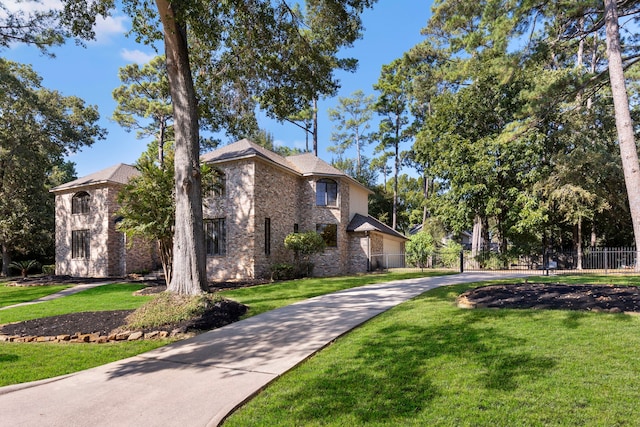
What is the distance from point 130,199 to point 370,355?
11.3 m

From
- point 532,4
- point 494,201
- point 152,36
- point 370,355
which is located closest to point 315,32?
point 152,36

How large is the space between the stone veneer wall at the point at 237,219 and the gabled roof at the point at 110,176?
7.18m

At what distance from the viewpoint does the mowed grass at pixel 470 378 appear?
3203 mm

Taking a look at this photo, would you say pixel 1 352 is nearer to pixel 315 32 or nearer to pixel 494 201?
pixel 315 32

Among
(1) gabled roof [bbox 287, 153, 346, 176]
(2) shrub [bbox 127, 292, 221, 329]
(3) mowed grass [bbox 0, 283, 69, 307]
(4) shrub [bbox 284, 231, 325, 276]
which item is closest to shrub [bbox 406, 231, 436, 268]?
(1) gabled roof [bbox 287, 153, 346, 176]


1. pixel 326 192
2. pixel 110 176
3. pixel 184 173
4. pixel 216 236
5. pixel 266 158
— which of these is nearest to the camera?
pixel 184 173

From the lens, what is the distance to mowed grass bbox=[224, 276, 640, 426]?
10.5 feet

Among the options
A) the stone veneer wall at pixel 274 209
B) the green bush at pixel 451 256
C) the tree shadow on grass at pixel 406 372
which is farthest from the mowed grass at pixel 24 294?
the green bush at pixel 451 256

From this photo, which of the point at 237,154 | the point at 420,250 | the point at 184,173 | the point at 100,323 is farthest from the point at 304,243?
the point at 100,323

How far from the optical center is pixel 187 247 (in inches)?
339

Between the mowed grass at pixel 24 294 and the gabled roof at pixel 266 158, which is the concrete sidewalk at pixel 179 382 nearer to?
the mowed grass at pixel 24 294

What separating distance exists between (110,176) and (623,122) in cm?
2381

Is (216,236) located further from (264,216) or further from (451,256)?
(451,256)

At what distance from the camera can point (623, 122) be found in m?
10.5
